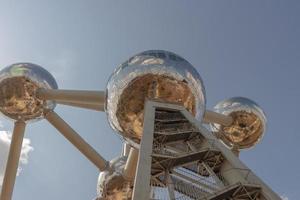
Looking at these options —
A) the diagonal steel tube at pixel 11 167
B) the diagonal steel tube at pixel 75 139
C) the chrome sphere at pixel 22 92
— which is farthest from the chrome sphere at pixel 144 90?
the chrome sphere at pixel 22 92

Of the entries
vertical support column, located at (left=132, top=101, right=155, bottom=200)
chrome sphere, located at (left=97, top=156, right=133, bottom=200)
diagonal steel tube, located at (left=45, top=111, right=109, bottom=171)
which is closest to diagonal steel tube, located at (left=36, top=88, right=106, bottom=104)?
diagonal steel tube, located at (left=45, top=111, right=109, bottom=171)

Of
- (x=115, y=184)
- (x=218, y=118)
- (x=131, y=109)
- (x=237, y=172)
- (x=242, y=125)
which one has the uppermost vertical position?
(x=242, y=125)

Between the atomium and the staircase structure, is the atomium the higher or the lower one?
the higher one

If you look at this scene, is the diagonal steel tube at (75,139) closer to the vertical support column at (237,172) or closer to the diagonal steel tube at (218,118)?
the diagonal steel tube at (218,118)

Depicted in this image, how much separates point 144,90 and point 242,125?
563cm

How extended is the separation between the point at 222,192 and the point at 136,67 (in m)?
4.98

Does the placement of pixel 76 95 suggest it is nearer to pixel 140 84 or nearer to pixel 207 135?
pixel 140 84

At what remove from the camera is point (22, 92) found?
1548 cm

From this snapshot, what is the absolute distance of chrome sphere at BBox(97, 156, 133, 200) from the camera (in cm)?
1484

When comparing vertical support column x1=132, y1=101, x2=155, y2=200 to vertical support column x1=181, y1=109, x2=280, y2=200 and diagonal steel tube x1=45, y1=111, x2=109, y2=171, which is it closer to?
vertical support column x1=181, y1=109, x2=280, y2=200

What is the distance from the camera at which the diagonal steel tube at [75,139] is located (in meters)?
14.6

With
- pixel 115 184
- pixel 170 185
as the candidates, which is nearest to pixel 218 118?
pixel 115 184

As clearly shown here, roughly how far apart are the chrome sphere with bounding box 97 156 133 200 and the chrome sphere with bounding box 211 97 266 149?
323 centimetres

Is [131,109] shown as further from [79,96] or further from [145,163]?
[145,163]
